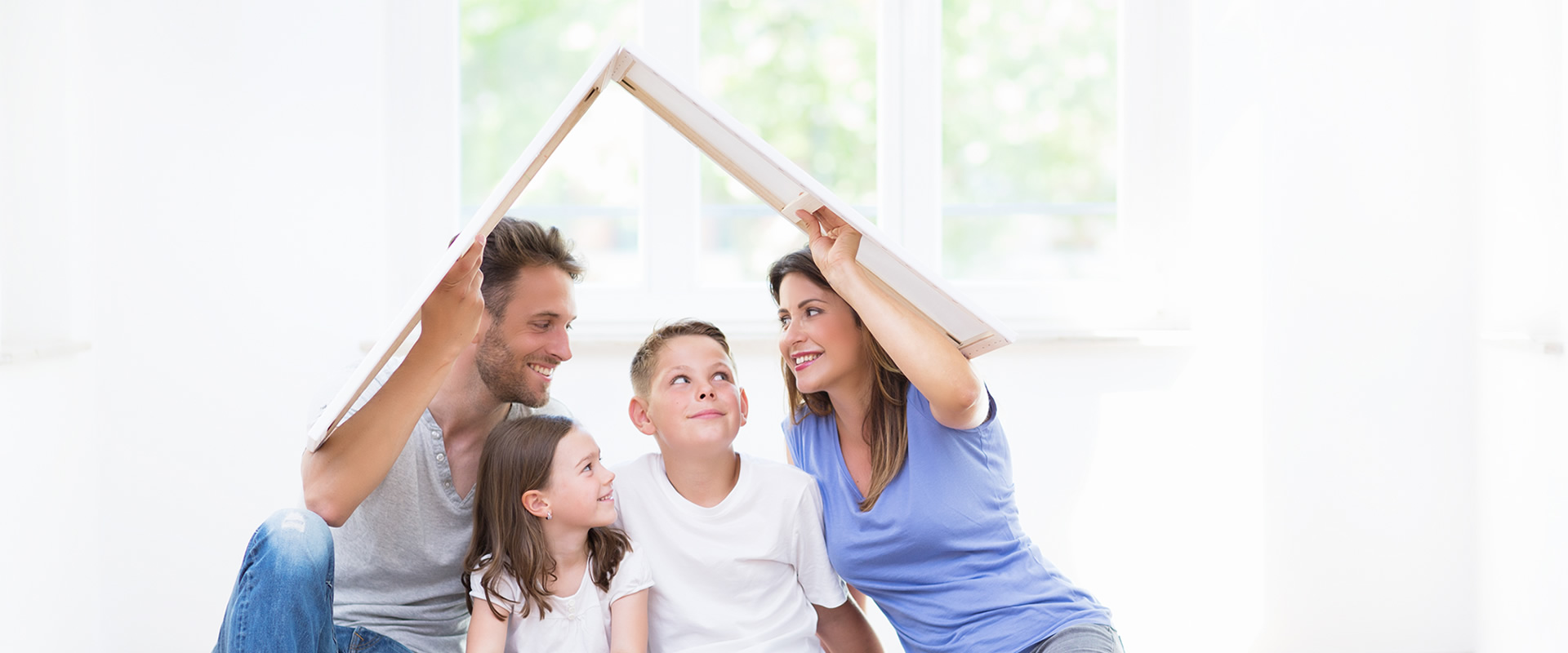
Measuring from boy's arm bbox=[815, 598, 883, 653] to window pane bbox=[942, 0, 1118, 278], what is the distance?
1.38 metres

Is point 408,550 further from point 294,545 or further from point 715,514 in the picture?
point 715,514

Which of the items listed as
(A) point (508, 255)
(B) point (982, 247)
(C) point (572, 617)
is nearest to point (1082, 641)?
(C) point (572, 617)

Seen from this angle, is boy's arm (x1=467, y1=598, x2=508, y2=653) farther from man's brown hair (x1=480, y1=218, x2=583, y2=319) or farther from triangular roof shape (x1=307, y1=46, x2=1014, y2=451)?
man's brown hair (x1=480, y1=218, x2=583, y2=319)

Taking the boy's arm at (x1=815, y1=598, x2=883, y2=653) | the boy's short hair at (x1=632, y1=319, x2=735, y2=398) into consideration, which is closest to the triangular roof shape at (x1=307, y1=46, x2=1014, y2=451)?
the boy's short hair at (x1=632, y1=319, x2=735, y2=398)

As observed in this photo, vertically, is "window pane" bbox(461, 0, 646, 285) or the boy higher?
"window pane" bbox(461, 0, 646, 285)

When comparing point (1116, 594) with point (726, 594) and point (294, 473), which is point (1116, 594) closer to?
point (726, 594)

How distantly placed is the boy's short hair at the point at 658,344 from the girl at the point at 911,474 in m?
0.12

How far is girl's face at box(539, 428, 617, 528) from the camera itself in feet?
5.26

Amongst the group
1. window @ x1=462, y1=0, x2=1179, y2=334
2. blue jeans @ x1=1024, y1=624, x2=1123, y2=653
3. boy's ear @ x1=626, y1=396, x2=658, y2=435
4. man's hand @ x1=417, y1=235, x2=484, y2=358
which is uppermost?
window @ x1=462, y1=0, x2=1179, y2=334

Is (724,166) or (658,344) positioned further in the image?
(658,344)

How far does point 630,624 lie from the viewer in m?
1.56

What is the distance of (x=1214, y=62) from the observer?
2.76 metres

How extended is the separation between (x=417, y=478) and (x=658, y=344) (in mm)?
406

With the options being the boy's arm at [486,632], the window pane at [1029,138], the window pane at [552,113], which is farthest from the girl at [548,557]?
the window pane at [1029,138]
